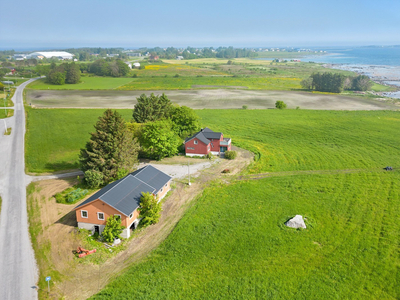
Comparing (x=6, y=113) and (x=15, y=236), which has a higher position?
(x=6, y=113)

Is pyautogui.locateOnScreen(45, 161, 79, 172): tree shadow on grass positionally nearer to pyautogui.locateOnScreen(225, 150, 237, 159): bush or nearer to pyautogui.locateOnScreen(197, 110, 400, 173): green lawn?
pyautogui.locateOnScreen(225, 150, 237, 159): bush

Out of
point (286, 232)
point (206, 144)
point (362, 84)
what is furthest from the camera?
point (362, 84)

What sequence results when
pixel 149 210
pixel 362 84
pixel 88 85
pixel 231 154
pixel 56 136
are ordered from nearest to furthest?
pixel 149 210 < pixel 231 154 < pixel 56 136 < pixel 362 84 < pixel 88 85

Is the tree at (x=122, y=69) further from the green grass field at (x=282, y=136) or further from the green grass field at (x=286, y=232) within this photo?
the green grass field at (x=286, y=232)

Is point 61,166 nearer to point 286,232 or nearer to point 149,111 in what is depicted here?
point 149,111

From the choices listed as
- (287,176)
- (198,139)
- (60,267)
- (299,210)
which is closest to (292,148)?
(287,176)

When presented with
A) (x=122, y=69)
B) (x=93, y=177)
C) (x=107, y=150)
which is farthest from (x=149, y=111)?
(x=122, y=69)
